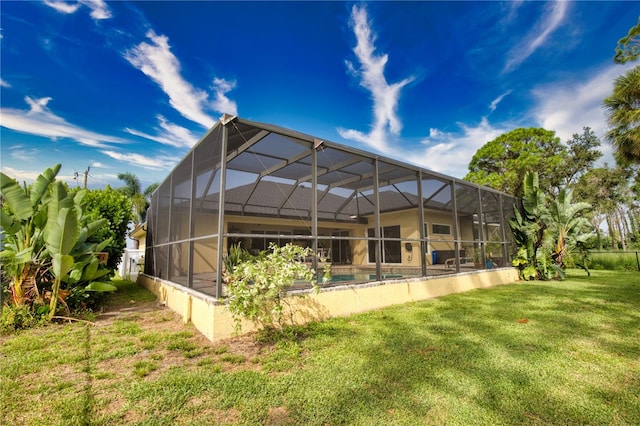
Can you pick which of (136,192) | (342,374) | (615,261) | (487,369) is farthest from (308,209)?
(136,192)

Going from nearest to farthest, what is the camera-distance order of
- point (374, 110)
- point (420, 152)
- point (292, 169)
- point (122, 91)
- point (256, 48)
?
point (292, 169)
point (256, 48)
point (122, 91)
point (374, 110)
point (420, 152)

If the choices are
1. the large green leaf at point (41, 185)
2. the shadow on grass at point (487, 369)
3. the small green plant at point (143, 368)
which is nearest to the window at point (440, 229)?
the shadow on grass at point (487, 369)

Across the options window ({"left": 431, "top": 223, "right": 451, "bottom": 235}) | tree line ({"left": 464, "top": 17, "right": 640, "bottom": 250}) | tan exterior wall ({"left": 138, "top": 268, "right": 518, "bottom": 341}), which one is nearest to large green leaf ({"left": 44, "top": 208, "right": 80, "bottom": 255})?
tan exterior wall ({"left": 138, "top": 268, "right": 518, "bottom": 341})

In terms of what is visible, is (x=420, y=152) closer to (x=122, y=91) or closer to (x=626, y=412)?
(x=122, y=91)

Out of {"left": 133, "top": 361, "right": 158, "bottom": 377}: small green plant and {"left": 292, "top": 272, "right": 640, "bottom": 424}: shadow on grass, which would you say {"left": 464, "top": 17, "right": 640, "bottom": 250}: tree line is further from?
{"left": 133, "top": 361, "right": 158, "bottom": 377}: small green plant

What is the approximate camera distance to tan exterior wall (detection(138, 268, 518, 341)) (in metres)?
4.21

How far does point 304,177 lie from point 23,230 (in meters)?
7.10

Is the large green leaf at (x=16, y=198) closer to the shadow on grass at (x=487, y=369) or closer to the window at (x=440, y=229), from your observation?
the shadow on grass at (x=487, y=369)

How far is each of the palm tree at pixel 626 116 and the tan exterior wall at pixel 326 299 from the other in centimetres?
819

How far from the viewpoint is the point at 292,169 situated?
917 cm

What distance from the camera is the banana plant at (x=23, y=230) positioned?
5.25 metres

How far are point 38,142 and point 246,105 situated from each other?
15.6 metres

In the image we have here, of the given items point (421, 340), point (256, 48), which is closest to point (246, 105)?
point (256, 48)

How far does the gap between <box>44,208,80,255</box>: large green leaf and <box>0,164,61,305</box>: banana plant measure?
21.8 inches
